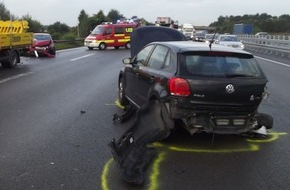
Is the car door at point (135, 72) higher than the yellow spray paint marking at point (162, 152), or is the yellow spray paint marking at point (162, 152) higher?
the car door at point (135, 72)

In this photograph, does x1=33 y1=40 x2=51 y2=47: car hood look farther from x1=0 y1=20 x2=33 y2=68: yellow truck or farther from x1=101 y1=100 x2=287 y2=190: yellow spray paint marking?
x1=101 y1=100 x2=287 y2=190: yellow spray paint marking

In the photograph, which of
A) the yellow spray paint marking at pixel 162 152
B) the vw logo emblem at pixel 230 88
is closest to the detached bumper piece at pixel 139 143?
the yellow spray paint marking at pixel 162 152

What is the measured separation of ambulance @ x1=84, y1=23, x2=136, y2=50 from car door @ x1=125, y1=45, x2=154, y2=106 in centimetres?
3112

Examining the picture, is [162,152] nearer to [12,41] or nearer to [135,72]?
[135,72]

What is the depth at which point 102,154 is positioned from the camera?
21.5ft

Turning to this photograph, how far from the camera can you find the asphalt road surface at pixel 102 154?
212 inches

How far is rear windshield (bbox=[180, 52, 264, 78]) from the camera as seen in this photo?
6.91m

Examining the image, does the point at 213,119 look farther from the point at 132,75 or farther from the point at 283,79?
the point at 283,79

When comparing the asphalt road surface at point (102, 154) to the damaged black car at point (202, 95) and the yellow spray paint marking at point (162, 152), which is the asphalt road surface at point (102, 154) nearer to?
the yellow spray paint marking at point (162, 152)

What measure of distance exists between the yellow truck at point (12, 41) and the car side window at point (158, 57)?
11.0m

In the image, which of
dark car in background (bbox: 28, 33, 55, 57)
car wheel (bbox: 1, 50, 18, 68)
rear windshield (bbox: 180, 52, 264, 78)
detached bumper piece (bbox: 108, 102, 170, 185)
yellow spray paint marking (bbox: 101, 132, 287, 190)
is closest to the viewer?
yellow spray paint marking (bbox: 101, 132, 287, 190)

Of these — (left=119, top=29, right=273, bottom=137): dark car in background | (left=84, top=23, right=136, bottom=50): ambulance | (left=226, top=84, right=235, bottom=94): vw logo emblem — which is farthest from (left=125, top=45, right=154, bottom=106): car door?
(left=84, top=23, right=136, bottom=50): ambulance

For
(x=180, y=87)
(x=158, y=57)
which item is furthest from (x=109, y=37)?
(x=180, y=87)

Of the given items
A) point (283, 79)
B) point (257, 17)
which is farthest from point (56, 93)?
point (257, 17)
